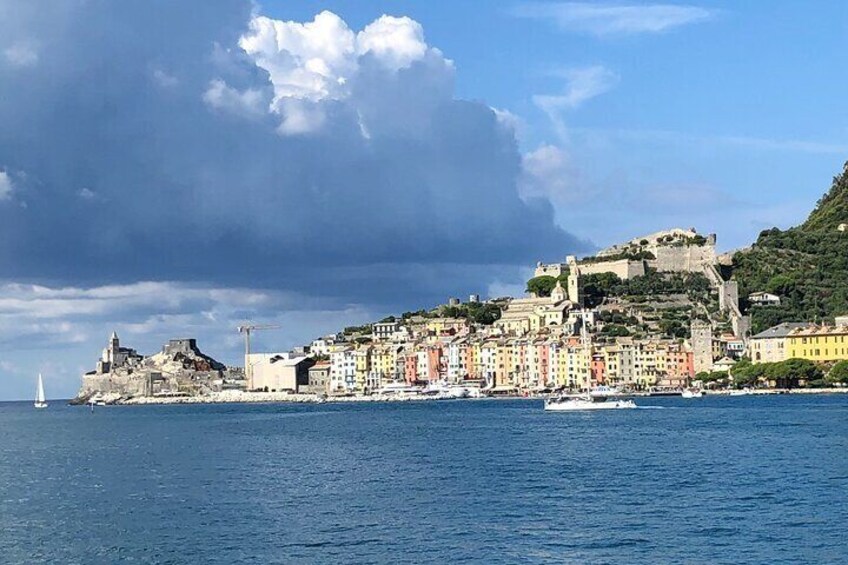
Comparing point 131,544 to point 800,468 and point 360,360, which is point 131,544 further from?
point 360,360

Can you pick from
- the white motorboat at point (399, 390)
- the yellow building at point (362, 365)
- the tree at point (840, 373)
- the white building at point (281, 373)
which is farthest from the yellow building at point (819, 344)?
the white building at point (281, 373)

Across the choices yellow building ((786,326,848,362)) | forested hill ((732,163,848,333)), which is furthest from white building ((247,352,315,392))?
yellow building ((786,326,848,362))

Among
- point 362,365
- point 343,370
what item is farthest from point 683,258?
point 343,370

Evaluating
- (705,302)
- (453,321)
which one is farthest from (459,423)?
(453,321)

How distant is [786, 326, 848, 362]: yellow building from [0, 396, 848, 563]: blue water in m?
54.0

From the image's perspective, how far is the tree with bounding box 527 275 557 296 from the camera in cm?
17500

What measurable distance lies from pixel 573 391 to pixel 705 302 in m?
25.9

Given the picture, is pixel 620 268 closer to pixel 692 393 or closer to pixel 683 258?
pixel 683 258

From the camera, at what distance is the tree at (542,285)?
17500cm

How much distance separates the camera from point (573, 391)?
138m

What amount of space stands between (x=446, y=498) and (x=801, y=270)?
125 meters

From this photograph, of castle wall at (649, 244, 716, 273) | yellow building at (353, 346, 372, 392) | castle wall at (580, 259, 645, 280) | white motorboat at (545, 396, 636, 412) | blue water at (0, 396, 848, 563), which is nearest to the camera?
blue water at (0, 396, 848, 563)

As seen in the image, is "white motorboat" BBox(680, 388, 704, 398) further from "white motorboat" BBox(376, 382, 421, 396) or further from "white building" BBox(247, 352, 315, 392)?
"white building" BBox(247, 352, 315, 392)

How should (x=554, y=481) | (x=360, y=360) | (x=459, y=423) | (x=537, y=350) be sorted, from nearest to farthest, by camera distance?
(x=554, y=481), (x=459, y=423), (x=537, y=350), (x=360, y=360)
